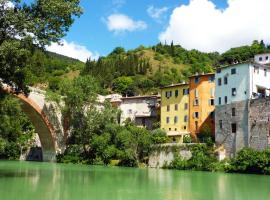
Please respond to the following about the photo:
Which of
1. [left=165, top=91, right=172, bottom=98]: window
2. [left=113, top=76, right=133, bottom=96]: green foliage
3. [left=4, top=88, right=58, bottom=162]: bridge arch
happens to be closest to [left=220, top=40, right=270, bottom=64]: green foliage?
[left=113, top=76, right=133, bottom=96]: green foliage

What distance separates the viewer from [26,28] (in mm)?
28609

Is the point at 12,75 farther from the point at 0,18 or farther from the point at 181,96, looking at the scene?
the point at 181,96

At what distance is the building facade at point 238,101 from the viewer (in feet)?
165

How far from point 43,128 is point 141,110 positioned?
16500 millimetres

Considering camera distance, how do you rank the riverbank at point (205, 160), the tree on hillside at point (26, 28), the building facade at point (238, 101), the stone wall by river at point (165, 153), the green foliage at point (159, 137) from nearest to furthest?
the tree on hillside at point (26, 28) → the riverbank at point (205, 160) → the building facade at point (238, 101) → the stone wall by river at point (165, 153) → the green foliage at point (159, 137)

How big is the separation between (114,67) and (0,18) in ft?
320

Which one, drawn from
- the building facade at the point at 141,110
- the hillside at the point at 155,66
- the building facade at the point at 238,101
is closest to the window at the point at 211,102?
the building facade at the point at 238,101

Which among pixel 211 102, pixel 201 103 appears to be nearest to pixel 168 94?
pixel 201 103

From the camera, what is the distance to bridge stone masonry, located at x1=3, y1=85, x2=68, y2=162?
67.5m

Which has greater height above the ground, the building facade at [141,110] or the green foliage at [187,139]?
the building facade at [141,110]

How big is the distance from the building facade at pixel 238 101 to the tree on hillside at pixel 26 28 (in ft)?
88.7

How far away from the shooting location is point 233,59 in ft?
398

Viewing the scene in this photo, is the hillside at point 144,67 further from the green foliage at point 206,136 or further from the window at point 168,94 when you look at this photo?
the green foliage at point 206,136

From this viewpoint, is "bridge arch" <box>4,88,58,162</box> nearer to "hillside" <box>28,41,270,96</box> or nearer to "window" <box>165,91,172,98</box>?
"window" <box>165,91,172,98</box>
